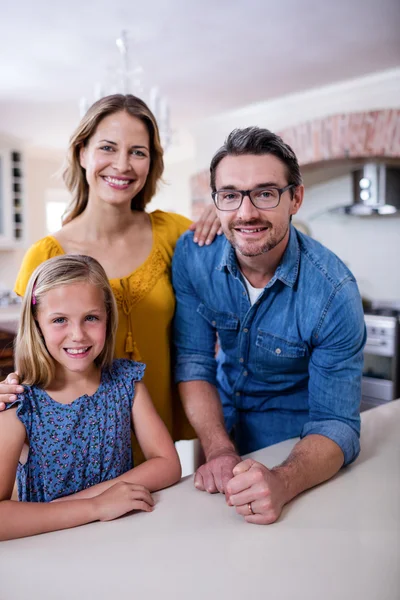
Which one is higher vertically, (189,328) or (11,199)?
(11,199)

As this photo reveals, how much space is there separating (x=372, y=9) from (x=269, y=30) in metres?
0.55

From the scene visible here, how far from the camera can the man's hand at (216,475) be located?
103cm

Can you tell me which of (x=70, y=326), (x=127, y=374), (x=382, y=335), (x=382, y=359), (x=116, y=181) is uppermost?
(x=116, y=181)

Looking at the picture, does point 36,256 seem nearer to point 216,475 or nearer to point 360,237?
point 216,475

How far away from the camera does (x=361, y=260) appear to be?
463 cm

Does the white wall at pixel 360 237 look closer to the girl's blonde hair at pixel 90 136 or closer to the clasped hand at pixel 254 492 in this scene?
the girl's blonde hair at pixel 90 136

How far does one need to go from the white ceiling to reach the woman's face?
1.56 meters

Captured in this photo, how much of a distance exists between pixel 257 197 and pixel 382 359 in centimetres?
312

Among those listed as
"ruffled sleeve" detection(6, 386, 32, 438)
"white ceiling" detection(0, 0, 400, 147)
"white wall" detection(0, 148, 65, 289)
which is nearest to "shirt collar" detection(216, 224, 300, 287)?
"ruffled sleeve" detection(6, 386, 32, 438)

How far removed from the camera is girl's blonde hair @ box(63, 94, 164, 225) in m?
1.41

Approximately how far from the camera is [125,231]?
1.53 meters

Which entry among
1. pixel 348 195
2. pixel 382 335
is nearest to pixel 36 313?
pixel 382 335

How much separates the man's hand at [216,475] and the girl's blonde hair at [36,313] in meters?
0.31

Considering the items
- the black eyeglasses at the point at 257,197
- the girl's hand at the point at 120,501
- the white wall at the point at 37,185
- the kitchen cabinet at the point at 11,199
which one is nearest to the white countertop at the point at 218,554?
the girl's hand at the point at 120,501
